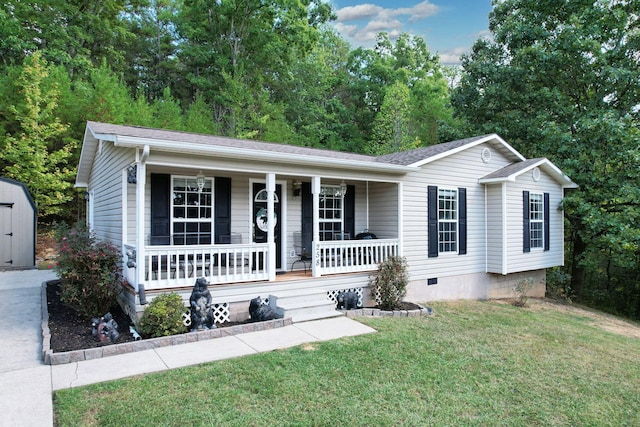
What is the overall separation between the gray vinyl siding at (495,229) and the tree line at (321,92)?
3247 millimetres

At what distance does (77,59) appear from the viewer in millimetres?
16312

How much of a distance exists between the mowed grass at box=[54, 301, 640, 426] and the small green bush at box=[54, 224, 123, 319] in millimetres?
2641

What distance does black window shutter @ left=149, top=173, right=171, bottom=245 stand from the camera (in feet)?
23.4

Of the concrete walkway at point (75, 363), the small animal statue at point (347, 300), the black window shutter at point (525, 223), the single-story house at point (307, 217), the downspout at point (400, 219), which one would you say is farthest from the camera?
the black window shutter at point (525, 223)

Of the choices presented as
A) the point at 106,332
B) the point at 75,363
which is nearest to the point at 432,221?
the point at 106,332

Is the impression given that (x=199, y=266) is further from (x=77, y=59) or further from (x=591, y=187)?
(x=77, y=59)

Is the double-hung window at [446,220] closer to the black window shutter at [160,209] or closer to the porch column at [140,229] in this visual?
the black window shutter at [160,209]

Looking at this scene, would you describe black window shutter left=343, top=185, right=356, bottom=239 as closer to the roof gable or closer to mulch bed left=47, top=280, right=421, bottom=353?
the roof gable

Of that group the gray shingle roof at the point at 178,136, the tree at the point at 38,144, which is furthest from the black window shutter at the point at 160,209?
the tree at the point at 38,144

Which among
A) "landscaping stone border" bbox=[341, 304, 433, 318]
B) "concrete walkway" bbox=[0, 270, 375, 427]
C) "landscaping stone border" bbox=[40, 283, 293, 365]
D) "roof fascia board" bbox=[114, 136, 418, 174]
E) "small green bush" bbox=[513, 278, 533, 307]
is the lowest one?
"small green bush" bbox=[513, 278, 533, 307]

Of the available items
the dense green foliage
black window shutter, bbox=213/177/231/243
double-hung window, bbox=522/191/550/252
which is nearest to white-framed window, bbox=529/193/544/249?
double-hung window, bbox=522/191/550/252

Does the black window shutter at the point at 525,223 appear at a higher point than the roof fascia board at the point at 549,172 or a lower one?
lower

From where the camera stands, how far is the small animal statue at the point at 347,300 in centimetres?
730

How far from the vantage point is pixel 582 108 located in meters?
13.6
